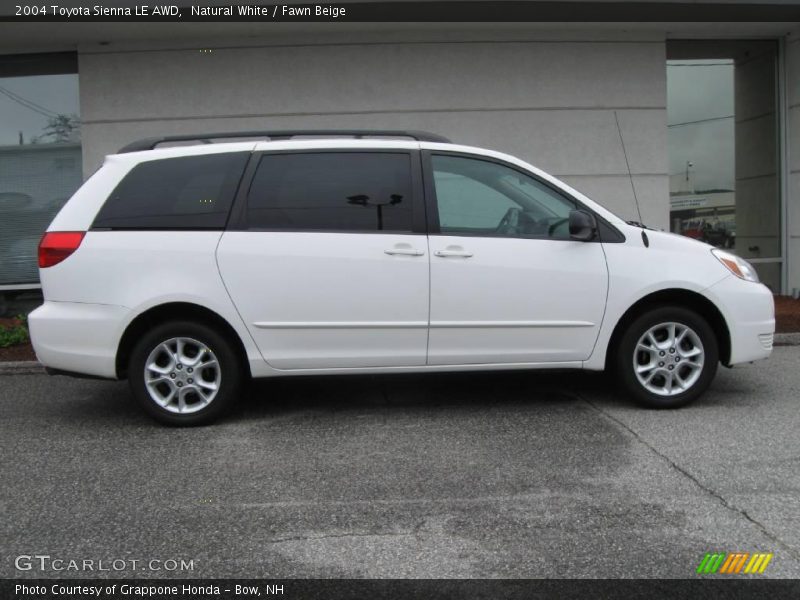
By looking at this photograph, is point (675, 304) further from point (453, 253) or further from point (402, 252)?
point (402, 252)

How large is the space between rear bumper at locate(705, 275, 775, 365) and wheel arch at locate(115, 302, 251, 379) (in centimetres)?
328

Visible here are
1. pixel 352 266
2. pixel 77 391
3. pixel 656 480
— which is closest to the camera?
pixel 656 480

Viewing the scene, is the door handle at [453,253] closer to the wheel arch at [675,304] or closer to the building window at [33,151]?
the wheel arch at [675,304]

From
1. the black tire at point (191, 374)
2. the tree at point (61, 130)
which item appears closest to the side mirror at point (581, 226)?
the black tire at point (191, 374)

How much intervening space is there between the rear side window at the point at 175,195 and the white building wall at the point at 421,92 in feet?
14.6

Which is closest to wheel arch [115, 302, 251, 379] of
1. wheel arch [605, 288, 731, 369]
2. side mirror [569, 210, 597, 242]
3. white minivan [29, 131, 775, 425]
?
white minivan [29, 131, 775, 425]

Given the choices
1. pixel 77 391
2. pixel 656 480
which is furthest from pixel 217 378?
pixel 656 480

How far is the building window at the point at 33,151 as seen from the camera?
9.67m

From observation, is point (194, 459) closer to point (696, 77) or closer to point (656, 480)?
point (656, 480)

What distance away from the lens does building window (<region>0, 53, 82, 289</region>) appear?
9.67m

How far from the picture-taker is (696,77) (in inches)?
410

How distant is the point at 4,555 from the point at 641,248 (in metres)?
4.17

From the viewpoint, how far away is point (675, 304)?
17.7 ft

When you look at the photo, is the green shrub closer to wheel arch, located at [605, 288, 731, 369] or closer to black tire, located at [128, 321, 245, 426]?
black tire, located at [128, 321, 245, 426]
